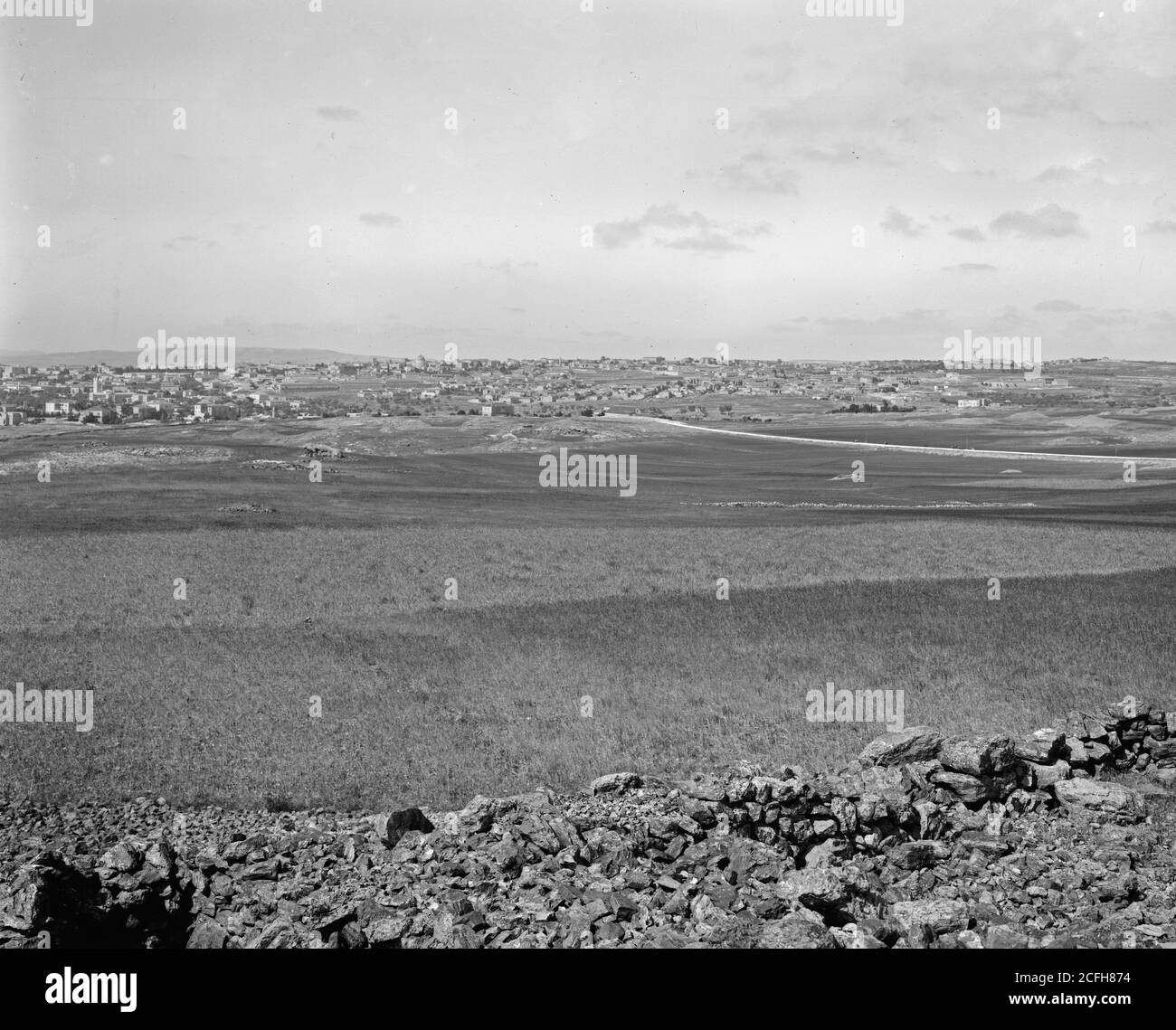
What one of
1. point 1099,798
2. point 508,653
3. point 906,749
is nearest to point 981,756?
point 906,749

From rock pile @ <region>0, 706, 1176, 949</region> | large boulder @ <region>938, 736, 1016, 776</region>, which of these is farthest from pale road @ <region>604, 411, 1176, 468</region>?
rock pile @ <region>0, 706, 1176, 949</region>

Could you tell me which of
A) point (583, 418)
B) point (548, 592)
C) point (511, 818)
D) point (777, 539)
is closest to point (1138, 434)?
point (583, 418)

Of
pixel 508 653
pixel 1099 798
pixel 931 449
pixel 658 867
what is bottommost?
pixel 508 653

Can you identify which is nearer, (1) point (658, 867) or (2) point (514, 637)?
(1) point (658, 867)

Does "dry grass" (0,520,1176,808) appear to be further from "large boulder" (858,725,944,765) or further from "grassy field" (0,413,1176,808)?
"large boulder" (858,725,944,765)

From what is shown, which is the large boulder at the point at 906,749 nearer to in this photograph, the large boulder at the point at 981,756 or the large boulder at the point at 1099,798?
the large boulder at the point at 981,756

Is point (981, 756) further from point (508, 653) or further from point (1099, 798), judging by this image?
point (508, 653)

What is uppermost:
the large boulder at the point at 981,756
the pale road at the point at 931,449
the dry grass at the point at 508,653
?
the pale road at the point at 931,449

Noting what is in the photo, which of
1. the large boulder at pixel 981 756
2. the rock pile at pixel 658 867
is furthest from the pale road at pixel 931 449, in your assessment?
the rock pile at pixel 658 867
